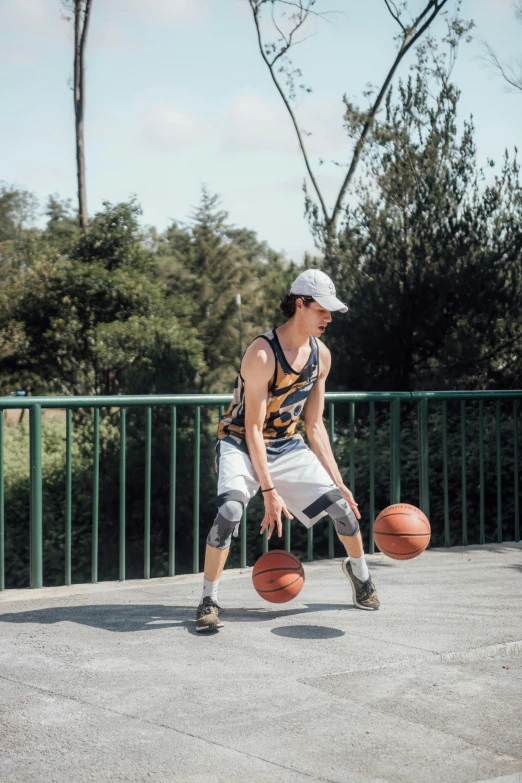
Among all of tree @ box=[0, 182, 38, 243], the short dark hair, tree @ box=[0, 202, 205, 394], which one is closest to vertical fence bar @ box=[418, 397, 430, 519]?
the short dark hair

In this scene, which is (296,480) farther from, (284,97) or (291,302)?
(284,97)

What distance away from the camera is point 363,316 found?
17.4 metres

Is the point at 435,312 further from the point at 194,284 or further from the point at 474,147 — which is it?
the point at 194,284

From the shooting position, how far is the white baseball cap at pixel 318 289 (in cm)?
513

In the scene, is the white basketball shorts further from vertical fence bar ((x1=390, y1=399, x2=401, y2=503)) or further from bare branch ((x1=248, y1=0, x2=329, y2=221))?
bare branch ((x1=248, y1=0, x2=329, y2=221))

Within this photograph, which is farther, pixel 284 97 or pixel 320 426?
pixel 284 97

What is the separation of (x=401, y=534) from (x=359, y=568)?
0.30 meters

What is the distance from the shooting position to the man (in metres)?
5.12

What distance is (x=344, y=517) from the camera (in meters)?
5.37

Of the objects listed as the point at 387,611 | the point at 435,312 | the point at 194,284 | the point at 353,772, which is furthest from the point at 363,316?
the point at 194,284

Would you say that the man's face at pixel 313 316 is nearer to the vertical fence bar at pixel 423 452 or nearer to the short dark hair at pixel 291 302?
the short dark hair at pixel 291 302

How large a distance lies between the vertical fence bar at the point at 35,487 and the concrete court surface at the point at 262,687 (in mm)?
225

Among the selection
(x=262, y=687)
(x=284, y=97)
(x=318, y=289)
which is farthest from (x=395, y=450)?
(x=284, y=97)

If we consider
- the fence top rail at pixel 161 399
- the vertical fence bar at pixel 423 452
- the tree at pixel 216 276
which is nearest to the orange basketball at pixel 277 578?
the fence top rail at pixel 161 399
